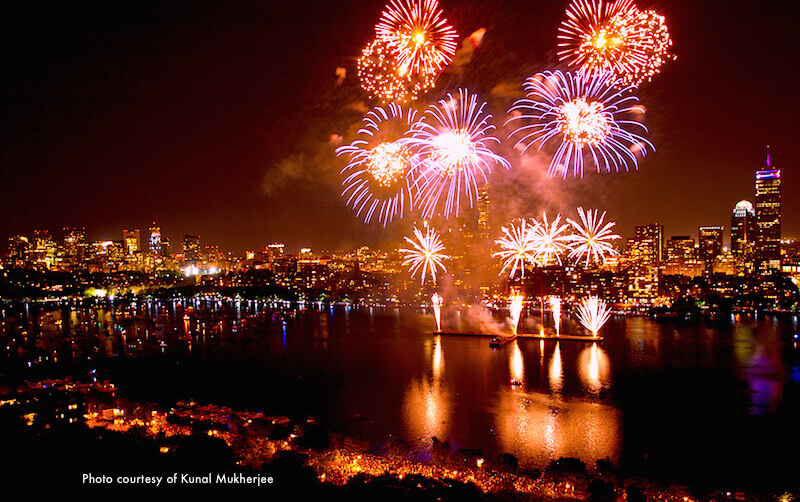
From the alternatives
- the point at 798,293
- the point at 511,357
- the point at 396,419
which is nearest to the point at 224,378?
the point at 396,419

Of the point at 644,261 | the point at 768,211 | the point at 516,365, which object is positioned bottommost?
the point at 516,365

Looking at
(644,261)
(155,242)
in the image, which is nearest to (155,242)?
(155,242)

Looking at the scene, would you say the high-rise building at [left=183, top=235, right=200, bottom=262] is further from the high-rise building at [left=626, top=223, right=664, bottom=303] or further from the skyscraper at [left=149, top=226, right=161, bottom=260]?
the high-rise building at [left=626, top=223, right=664, bottom=303]

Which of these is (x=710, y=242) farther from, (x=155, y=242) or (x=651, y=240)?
(x=155, y=242)

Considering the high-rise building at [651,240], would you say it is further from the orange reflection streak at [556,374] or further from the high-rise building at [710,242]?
the orange reflection streak at [556,374]

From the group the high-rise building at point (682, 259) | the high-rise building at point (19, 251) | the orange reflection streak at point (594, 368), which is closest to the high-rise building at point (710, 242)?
the high-rise building at point (682, 259)

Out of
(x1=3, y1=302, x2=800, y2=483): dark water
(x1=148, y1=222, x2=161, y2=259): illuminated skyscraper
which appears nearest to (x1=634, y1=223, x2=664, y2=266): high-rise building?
(x1=3, y1=302, x2=800, y2=483): dark water
